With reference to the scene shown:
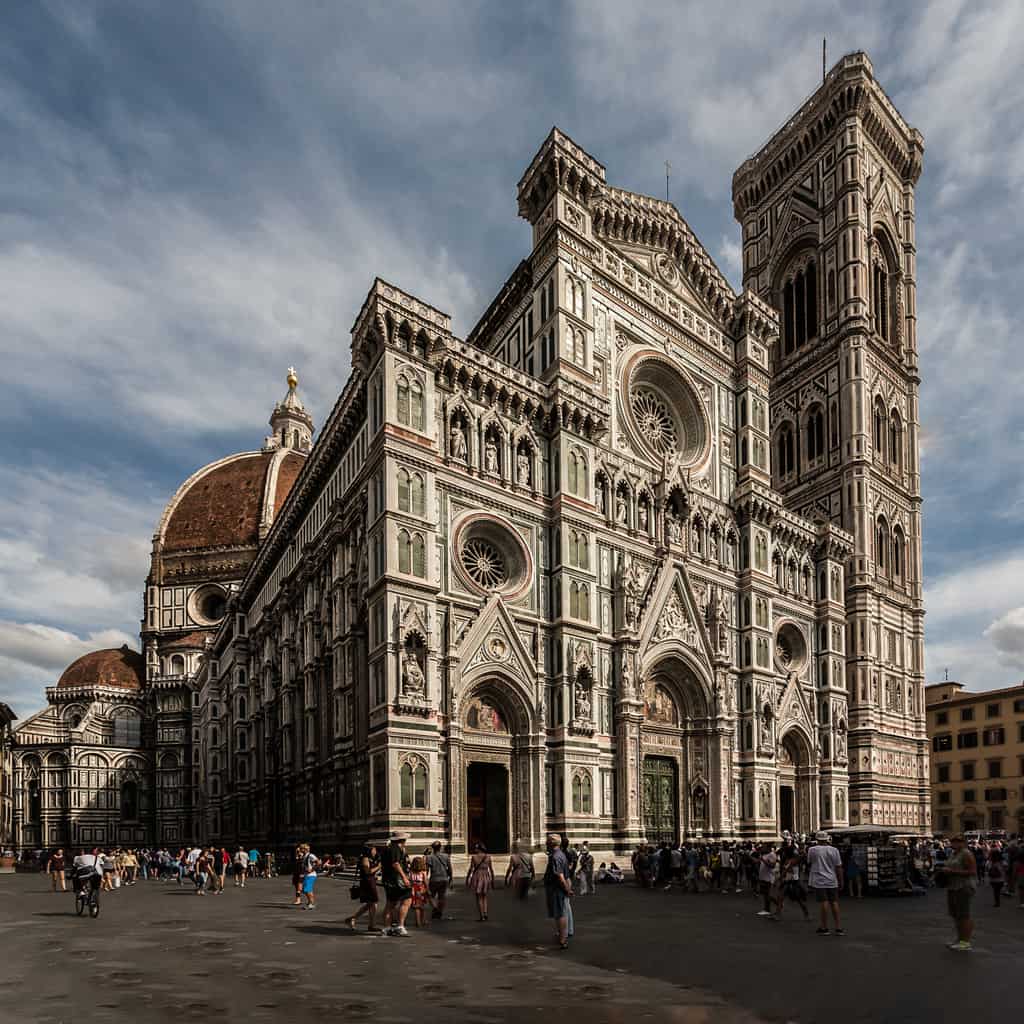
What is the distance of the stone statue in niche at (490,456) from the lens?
129ft

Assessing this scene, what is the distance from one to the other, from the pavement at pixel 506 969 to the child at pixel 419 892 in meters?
0.44

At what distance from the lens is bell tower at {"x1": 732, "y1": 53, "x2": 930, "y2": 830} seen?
2365 inches

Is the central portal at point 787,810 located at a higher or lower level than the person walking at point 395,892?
lower

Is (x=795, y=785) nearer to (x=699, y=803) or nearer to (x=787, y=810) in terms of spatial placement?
(x=787, y=810)

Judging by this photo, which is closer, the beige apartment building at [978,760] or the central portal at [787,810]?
the central portal at [787,810]

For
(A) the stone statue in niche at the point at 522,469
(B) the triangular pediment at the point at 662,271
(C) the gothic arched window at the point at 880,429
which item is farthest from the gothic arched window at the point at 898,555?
(A) the stone statue in niche at the point at 522,469

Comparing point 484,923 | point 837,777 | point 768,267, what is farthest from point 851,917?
point 768,267

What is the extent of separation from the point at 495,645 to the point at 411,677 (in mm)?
4634

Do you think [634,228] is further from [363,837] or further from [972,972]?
[972,972]

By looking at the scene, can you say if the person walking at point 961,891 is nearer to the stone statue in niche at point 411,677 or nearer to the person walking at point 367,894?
the person walking at point 367,894

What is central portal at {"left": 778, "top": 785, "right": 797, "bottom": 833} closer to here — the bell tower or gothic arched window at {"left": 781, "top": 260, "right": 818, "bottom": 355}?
the bell tower

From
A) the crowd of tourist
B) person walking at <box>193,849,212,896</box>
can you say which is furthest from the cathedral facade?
person walking at <box>193,849,212,896</box>

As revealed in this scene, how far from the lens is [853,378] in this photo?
212 feet

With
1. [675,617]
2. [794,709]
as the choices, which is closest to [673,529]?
[675,617]
